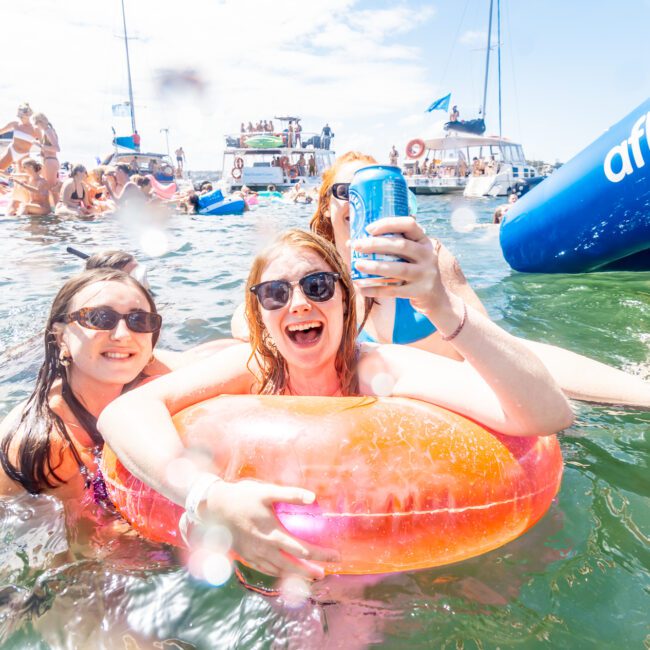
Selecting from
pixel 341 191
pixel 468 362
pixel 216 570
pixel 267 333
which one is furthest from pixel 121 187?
pixel 468 362

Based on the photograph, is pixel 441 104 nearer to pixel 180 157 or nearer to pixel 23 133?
pixel 180 157

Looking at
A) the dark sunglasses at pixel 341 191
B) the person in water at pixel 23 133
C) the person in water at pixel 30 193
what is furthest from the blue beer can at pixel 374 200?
the person in water at pixel 23 133

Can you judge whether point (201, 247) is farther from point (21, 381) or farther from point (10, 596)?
point (10, 596)

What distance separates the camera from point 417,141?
34281 mm

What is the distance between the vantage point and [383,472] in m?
1.62

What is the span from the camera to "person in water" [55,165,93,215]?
1352 centimetres

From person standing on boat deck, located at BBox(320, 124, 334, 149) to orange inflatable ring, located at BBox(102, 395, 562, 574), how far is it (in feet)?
127

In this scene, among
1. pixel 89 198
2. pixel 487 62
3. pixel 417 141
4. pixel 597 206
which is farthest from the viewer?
pixel 487 62

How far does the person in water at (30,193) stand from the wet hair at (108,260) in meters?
11.8

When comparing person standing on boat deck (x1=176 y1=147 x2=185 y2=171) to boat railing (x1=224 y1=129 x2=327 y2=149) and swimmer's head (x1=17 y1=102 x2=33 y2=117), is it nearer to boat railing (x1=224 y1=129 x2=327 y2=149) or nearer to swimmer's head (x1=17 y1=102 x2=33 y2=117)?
boat railing (x1=224 y1=129 x2=327 y2=149)

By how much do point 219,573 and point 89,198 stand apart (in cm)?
1431

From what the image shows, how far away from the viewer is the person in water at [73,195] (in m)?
13.5

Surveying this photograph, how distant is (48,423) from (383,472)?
152 centimetres

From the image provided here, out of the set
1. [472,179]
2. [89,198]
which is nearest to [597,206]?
[89,198]
